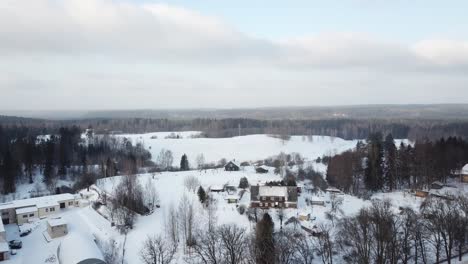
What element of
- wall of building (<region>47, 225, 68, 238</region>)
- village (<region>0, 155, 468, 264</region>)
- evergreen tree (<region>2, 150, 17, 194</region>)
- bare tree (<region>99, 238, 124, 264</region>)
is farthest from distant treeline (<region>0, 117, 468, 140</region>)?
bare tree (<region>99, 238, 124, 264</region>)

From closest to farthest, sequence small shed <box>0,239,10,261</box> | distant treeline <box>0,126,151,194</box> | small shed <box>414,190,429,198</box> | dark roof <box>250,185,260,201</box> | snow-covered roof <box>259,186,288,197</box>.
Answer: small shed <box>0,239,10,261</box> → small shed <box>414,190,429,198</box> → snow-covered roof <box>259,186,288,197</box> → dark roof <box>250,185,260,201</box> → distant treeline <box>0,126,151,194</box>

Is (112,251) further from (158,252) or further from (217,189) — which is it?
(217,189)

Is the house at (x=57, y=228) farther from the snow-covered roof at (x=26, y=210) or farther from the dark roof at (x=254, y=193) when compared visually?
the dark roof at (x=254, y=193)

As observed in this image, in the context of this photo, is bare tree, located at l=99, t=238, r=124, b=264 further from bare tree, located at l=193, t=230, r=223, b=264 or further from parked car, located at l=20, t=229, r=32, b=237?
parked car, located at l=20, t=229, r=32, b=237

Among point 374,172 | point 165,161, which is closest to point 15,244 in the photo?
point 374,172

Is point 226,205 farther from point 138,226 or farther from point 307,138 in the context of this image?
point 307,138
